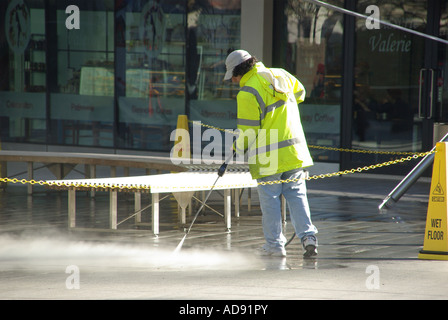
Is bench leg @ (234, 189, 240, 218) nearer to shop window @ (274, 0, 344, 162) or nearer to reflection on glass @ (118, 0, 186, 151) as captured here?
shop window @ (274, 0, 344, 162)

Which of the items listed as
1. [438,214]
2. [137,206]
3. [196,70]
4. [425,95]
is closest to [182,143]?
[137,206]

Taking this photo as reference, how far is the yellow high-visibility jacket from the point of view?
270 inches

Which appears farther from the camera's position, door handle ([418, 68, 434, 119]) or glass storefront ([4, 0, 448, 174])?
glass storefront ([4, 0, 448, 174])

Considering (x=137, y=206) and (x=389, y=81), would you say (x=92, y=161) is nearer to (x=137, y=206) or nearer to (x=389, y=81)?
(x=137, y=206)

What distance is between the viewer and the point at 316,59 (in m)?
13.7

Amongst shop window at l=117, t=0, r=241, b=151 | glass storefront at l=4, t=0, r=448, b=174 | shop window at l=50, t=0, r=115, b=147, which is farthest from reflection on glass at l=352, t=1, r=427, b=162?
shop window at l=50, t=0, r=115, b=147

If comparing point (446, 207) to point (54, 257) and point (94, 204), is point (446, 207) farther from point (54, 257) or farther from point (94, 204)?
point (94, 204)

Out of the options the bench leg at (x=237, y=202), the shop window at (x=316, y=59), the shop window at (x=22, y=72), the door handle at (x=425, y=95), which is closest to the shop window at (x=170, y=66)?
the shop window at (x=316, y=59)

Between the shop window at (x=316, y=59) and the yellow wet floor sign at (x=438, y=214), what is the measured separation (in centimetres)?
676

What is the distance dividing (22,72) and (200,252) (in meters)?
10.9

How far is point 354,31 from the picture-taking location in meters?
13.3

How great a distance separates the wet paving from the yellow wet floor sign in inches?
7.4

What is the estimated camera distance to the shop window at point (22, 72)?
658 inches

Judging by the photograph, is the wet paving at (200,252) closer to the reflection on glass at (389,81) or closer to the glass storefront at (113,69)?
the reflection on glass at (389,81)
